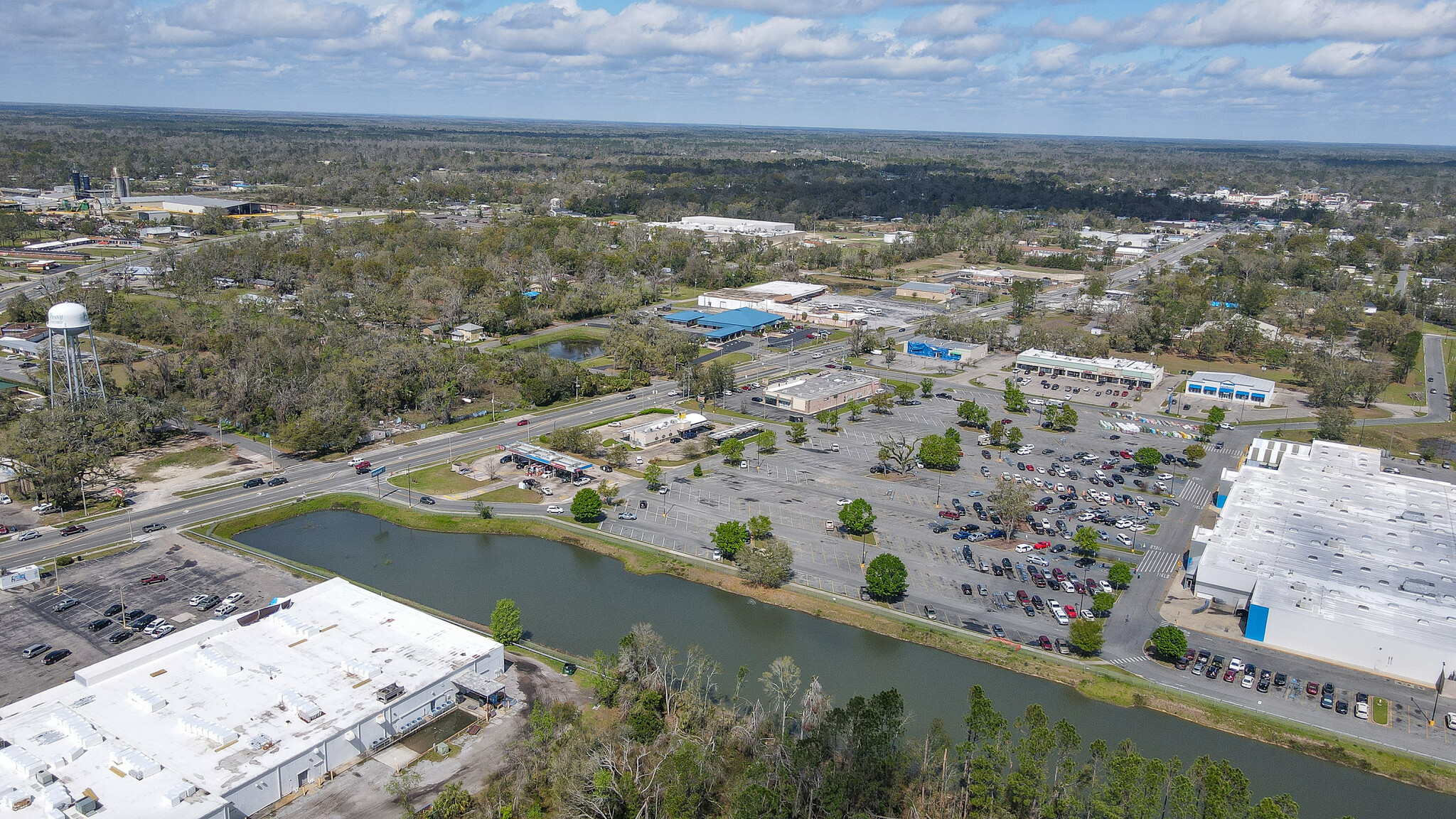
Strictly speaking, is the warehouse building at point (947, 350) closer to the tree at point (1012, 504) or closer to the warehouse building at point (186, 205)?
the tree at point (1012, 504)

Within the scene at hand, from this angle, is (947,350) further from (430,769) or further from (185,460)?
(430,769)

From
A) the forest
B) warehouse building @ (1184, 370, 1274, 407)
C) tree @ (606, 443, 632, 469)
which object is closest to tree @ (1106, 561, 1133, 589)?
the forest

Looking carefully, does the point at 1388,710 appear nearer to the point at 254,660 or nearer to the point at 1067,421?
the point at 1067,421

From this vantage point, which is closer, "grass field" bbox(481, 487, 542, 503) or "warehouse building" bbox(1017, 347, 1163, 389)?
"grass field" bbox(481, 487, 542, 503)

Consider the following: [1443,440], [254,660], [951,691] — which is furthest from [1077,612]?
[1443,440]

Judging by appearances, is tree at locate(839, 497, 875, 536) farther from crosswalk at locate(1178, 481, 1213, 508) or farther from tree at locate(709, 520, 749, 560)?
crosswalk at locate(1178, 481, 1213, 508)

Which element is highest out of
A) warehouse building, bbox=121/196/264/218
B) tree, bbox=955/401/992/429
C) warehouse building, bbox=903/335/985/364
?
warehouse building, bbox=121/196/264/218
